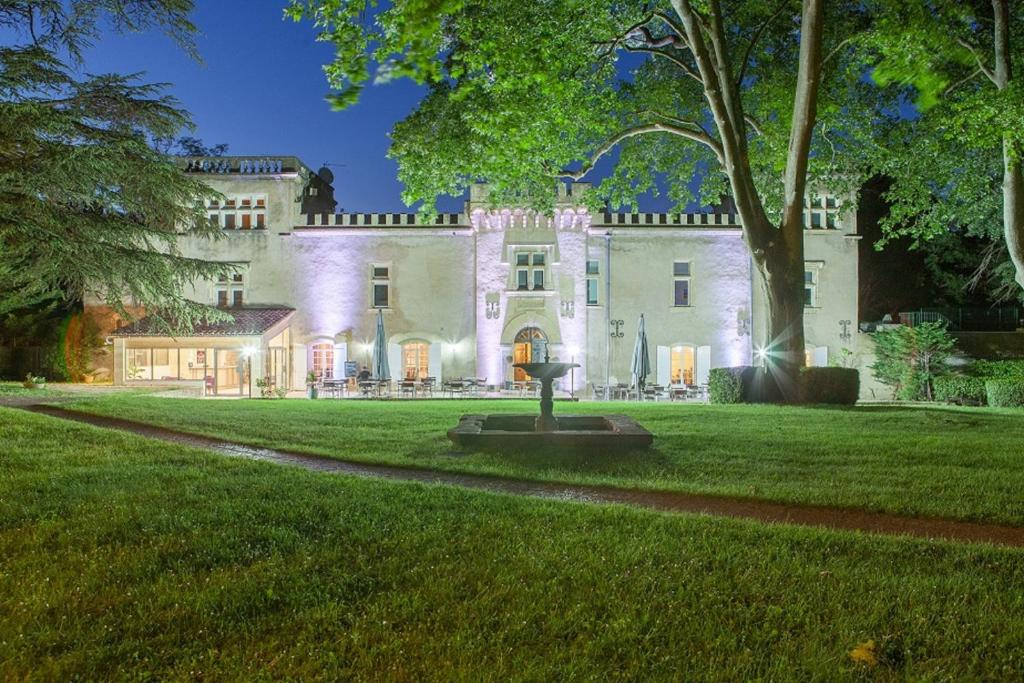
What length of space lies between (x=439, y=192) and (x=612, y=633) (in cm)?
1434

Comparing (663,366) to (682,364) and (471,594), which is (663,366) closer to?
(682,364)

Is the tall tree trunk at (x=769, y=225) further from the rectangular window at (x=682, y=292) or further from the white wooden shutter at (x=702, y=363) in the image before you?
the rectangular window at (x=682, y=292)

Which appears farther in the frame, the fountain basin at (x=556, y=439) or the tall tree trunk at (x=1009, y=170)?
the tall tree trunk at (x=1009, y=170)

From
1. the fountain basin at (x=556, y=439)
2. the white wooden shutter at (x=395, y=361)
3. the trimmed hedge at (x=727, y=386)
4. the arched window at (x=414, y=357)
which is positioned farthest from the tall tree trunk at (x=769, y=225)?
the white wooden shutter at (x=395, y=361)

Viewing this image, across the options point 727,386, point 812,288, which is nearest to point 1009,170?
point 727,386

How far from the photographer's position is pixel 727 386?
53.9ft

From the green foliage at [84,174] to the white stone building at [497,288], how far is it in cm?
1140

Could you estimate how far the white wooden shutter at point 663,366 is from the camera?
26281mm

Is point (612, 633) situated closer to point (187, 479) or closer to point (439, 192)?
point (187, 479)

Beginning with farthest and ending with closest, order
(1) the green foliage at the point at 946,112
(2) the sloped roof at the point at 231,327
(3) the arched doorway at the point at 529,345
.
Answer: (3) the arched doorway at the point at 529,345, (2) the sloped roof at the point at 231,327, (1) the green foliage at the point at 946,112

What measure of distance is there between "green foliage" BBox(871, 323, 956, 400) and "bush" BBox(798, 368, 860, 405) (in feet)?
31.6

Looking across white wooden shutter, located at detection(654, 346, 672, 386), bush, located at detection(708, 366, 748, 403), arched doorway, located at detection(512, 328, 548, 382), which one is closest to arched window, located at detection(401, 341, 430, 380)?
arched doorway, located at detection(512, 328, 548, 382)

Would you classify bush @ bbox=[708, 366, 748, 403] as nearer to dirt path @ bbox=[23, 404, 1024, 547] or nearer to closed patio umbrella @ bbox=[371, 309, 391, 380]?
dirt path @ bbox=[23, 404, 1024, 547]

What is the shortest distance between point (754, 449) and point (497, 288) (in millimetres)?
17180
